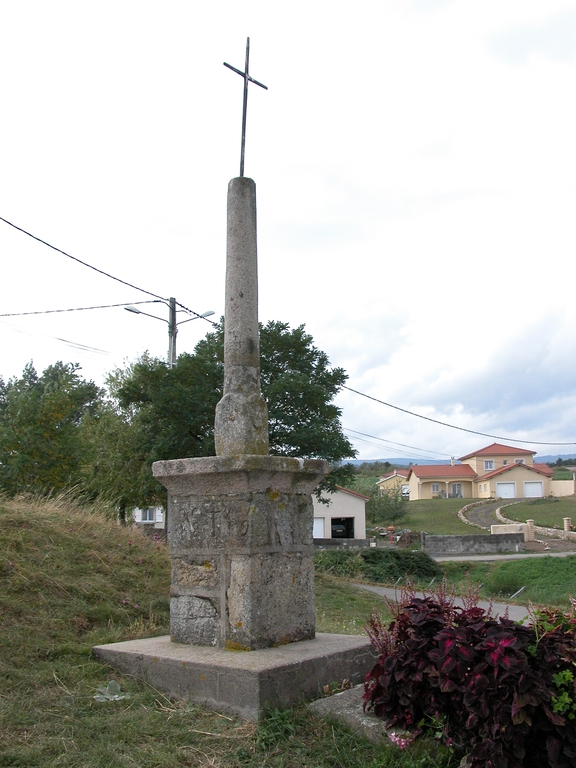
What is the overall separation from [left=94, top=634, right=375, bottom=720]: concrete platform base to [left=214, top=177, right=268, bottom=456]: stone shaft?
52.3 inches

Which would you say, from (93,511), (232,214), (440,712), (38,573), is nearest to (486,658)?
(440,712)

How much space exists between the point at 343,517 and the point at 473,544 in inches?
368

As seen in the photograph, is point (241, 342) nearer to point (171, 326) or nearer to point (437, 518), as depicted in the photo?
point (171, 326)

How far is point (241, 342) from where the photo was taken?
4996 millimetres

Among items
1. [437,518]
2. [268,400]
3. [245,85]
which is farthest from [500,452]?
[245,85]

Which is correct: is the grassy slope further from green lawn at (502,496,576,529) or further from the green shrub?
green lawn at (502,496,576,529)

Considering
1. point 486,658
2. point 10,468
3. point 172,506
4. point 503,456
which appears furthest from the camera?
point 503,456

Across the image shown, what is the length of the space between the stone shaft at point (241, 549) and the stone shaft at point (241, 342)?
1.10 feet

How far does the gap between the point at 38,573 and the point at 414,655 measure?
4.40m

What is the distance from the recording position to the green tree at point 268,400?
17.1m

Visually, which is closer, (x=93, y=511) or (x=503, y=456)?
(x=93, y=511)

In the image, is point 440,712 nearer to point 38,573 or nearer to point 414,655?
point 414,655

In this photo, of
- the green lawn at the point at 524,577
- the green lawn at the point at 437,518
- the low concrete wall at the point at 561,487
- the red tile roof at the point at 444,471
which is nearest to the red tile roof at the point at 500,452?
the red tile roof at the point at 444,471

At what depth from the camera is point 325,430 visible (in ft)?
57.7
